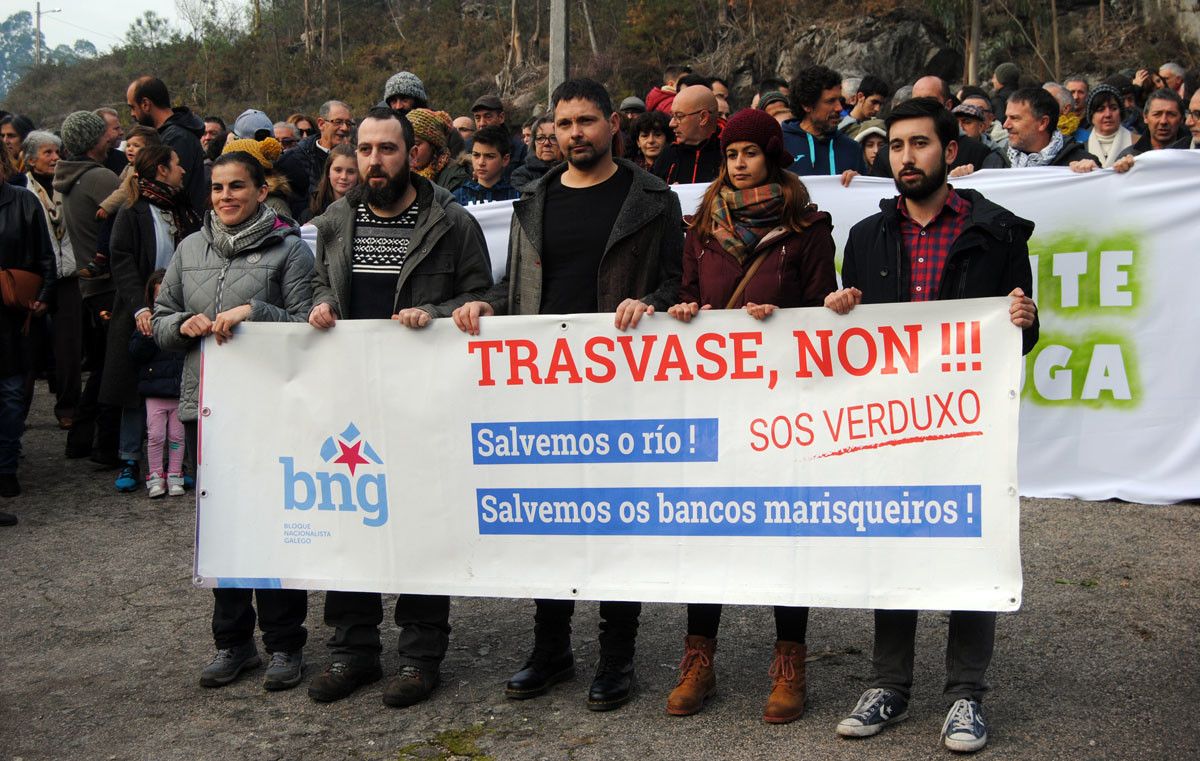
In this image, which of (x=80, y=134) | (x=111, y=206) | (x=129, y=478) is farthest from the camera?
(x=80, y=134)

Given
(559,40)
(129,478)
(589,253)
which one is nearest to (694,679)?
(589,253)

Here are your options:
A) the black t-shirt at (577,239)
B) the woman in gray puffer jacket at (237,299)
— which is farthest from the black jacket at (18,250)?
the black t-shirt at (577,239)

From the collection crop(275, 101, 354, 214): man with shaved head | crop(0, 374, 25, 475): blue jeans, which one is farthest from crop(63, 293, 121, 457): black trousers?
crop(275, 101, 354, 214): man with shaved head

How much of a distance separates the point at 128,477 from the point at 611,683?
5.07 meters

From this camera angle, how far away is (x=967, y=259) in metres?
4.23

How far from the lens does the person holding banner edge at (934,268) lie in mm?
4156

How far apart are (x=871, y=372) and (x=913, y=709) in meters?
1.21

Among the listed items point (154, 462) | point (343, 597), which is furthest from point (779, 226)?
point (154, 462)

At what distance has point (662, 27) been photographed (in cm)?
3491

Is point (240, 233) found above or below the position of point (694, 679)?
above

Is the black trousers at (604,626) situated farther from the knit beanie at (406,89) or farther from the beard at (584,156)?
the knit beanie at (406,89)

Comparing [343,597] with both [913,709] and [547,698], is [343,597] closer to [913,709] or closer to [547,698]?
[547,698]

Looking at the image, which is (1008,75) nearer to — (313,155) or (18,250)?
(313,155)

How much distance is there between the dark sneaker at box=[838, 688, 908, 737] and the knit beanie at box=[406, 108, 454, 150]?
451 cm
